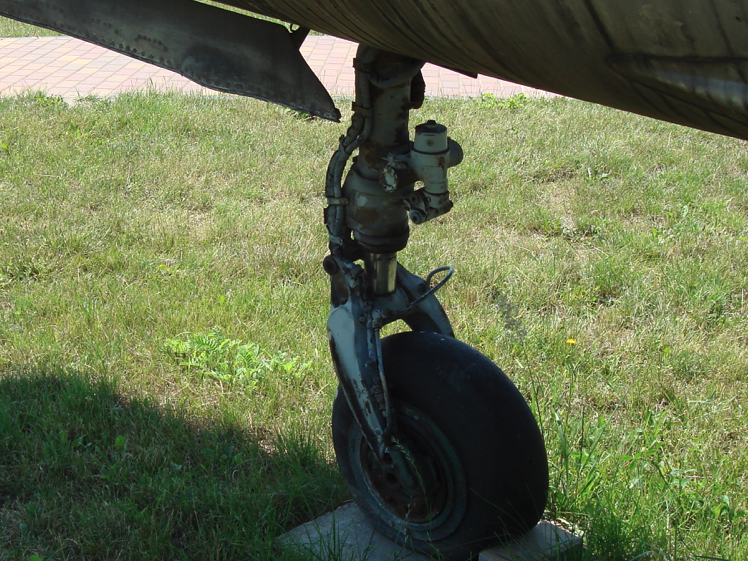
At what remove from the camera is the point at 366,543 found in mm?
2307

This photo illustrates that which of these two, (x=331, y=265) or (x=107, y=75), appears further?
(x=107, y=75)

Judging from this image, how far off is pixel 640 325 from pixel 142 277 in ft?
8.19

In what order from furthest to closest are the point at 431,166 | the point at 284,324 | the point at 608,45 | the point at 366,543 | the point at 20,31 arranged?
the point at 20,31
the point at 284,324
the point at 366,543
the point at 431,166
the point at 608,45

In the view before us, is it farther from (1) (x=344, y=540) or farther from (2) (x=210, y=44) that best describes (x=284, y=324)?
(2) (x=210, y=44)

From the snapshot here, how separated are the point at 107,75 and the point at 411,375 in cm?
689

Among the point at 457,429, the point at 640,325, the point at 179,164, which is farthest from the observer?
the point at 179,164

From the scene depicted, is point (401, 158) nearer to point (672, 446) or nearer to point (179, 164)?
point (672, 446)

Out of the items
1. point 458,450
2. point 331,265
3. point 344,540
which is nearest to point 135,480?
point 344,540

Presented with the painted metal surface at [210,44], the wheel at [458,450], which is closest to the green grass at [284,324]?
the wheel at [458,450]

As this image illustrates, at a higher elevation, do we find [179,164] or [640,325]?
[640,325]

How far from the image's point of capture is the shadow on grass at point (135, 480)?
2.33 m

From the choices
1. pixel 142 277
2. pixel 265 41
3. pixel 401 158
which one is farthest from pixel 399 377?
pixel 142 277

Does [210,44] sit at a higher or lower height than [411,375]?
higher

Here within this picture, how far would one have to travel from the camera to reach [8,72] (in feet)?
25.7
